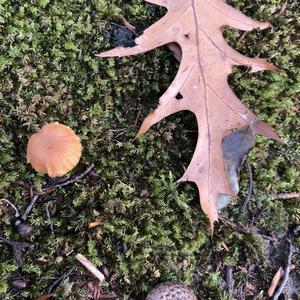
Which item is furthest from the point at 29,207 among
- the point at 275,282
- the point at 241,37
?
the point at 241,37

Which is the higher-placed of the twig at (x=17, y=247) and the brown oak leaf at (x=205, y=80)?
the brown oak leaf at (x=205, y=80)

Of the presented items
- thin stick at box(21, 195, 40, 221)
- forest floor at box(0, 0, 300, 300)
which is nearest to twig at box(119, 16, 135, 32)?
forest floor at box(0, 0, 300, 300)

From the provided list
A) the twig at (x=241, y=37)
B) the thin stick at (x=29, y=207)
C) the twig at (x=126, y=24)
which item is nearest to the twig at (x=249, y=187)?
the twig at (x=241, y=37)

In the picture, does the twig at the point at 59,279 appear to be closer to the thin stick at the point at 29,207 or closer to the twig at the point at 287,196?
the thin stick at the point at 29,207

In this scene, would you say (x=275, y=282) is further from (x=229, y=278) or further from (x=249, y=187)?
(x=249, y=187)

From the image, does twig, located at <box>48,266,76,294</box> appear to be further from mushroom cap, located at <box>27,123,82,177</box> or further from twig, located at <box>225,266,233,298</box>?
twig, located at <box>225,266,233,298</box>

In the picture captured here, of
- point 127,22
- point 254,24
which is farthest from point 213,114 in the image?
point 127,22
